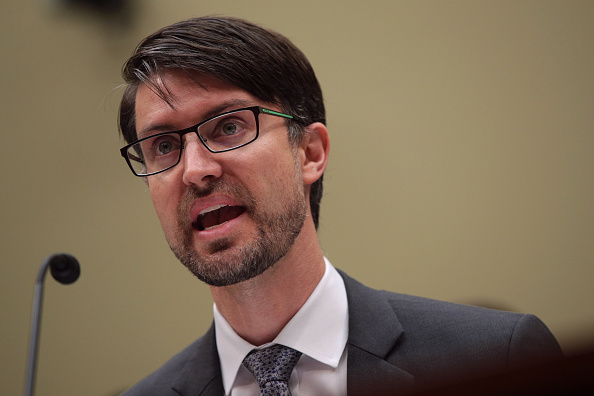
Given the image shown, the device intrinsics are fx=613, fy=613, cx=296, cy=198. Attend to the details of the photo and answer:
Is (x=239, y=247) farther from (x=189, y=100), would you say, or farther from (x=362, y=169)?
(x=362, y=169)

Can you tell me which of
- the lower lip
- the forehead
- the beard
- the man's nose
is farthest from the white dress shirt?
the forehead

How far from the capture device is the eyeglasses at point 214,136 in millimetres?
1547

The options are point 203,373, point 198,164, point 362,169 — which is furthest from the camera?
point 362,169

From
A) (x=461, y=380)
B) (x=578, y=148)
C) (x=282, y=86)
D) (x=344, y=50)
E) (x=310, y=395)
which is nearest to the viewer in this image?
(x=461, y=380)

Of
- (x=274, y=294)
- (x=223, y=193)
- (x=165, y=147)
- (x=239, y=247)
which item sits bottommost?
(x=274, y=294)

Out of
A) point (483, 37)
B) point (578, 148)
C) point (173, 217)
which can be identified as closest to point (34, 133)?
point (173, 217)

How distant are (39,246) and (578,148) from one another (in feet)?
8.31

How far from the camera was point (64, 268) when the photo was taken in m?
1.78

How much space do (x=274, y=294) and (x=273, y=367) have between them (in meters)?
0.19

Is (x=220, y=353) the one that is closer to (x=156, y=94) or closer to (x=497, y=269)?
(x=156, y=94)

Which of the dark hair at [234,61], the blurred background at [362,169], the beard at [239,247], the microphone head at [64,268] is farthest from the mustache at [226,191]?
the blurred background at [362,169]

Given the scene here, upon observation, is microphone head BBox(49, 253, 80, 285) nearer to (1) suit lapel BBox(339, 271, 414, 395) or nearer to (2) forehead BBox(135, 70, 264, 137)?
(2) forehead BBox(135, 70, 264, 137)

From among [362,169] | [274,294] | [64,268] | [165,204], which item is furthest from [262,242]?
[362,169]

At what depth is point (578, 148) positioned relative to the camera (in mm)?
2479
